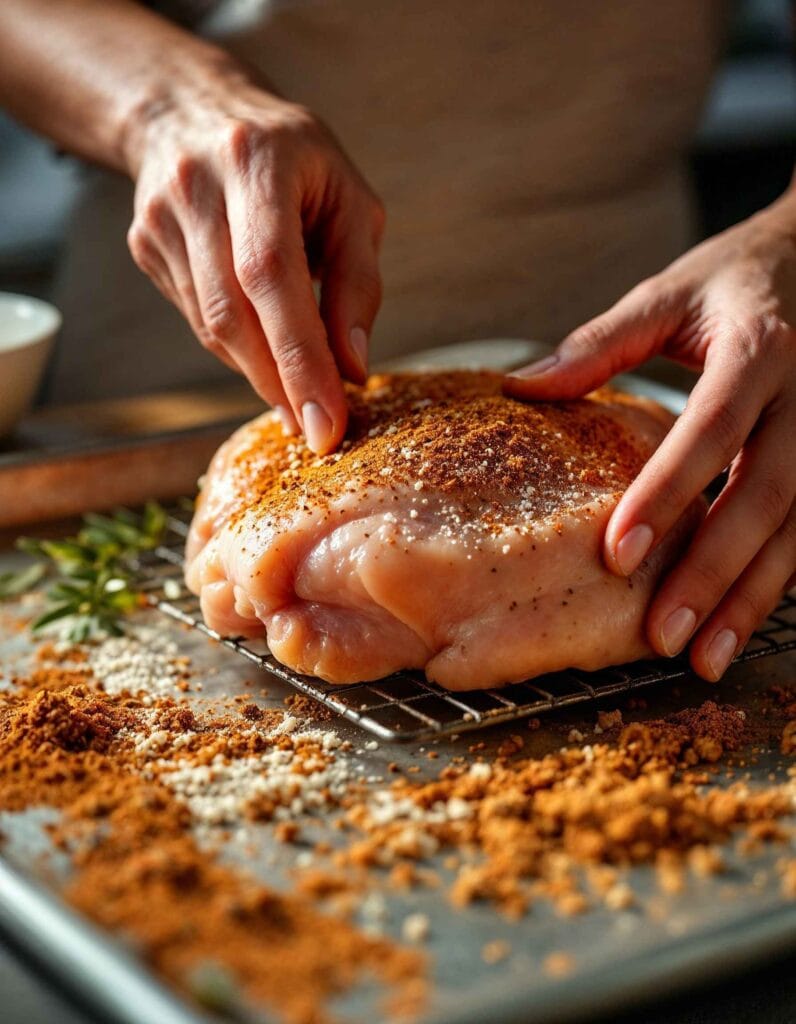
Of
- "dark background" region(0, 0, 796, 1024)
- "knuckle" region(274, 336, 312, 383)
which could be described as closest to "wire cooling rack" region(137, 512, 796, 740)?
"knuckle" region(274, 336, 312, 383)

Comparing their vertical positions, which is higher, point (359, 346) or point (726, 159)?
point (359, 346)

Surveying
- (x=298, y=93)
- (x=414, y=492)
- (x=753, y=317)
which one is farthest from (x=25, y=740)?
(x=298, y=93)

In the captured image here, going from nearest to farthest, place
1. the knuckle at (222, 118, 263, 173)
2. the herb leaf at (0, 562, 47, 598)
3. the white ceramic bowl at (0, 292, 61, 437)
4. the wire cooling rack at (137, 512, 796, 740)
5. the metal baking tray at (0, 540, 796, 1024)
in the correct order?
the metal baking tray at (0, 540, 796, 1024)
the wire cooling rack at (137, 512, 796, 740)
the knuckle at (222, 118, 263, 173)
the herb leaf at (0, 562, 47, 598)
the white ceramic bowl at (0, 292, 61, 437)

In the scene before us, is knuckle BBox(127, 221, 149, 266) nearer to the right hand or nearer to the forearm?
the right hand

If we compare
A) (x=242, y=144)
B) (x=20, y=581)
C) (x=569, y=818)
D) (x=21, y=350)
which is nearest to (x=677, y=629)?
(x=569, y=818)

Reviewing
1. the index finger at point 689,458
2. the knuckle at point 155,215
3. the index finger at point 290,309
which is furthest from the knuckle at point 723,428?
the knuckle at point 155,215

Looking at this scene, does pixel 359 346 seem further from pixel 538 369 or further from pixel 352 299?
pixel 538 369

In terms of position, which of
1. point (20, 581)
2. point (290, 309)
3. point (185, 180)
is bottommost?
point (20, 581)
